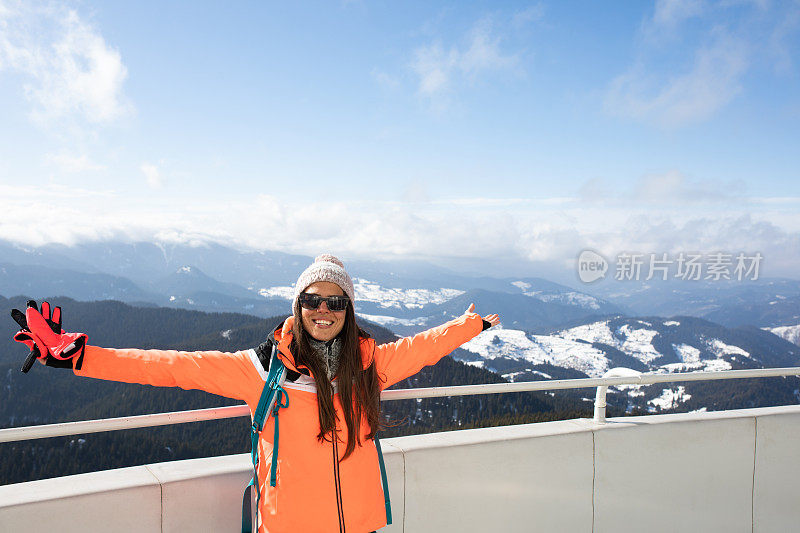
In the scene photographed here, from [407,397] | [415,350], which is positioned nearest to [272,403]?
[415,350]

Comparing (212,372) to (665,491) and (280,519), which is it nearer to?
(280,519)

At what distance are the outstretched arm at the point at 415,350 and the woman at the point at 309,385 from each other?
23mm

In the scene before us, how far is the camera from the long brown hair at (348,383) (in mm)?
2236

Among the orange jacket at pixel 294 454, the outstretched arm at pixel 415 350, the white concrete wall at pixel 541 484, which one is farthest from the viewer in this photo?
the outstretched arm at pixel 415 350

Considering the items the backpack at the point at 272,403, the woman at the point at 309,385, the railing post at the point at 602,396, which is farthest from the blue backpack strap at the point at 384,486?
the railing post at the point at 602,396

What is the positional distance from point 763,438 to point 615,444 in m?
1.19

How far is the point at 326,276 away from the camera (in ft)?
7.70

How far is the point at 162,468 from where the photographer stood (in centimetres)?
251

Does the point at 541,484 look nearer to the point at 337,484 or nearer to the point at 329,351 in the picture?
the point at 337,484

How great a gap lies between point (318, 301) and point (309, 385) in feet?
1.15

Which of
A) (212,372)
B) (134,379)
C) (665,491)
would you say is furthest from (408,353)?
(665,491)

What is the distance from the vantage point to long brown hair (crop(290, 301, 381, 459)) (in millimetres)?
2236

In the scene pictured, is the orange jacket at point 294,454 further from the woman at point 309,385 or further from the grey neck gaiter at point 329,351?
the grey neck gaiter at point 329,351

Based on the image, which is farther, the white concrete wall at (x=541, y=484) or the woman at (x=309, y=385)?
the white concrete wall at (x=541, y=484)
